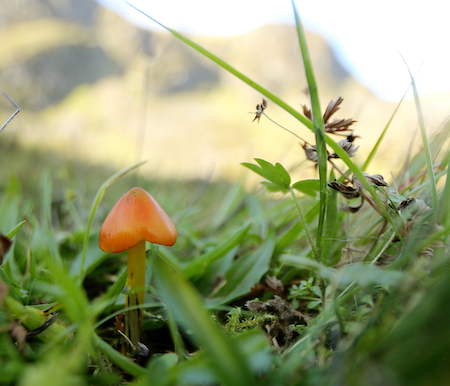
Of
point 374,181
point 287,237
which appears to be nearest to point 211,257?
point 287,237

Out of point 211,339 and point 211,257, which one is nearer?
point 211,339

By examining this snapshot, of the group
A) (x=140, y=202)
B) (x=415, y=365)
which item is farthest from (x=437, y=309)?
(x=140, y=202)

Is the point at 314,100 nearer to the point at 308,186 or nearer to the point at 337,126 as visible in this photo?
the point at 337,126

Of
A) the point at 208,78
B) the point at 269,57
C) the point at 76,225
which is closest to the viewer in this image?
the point at 76,225

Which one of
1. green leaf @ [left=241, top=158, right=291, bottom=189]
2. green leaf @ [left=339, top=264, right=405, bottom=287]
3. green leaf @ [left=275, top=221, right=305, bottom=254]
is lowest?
green leaf @ [left=275, top=221, right=305, bottom=254]

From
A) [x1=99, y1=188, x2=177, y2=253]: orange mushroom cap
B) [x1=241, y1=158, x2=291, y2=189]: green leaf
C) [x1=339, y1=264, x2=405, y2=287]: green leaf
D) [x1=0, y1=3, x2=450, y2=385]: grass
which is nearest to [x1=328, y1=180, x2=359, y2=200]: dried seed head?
[x1=0, y1=3, x2=450, y2=385]: grass

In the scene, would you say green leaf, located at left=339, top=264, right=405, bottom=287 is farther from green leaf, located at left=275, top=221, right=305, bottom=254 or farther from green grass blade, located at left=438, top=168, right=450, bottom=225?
green leaf, located at left=275, top=221, right=305, bottom=254

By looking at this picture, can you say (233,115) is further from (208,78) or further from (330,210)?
(330,210)
